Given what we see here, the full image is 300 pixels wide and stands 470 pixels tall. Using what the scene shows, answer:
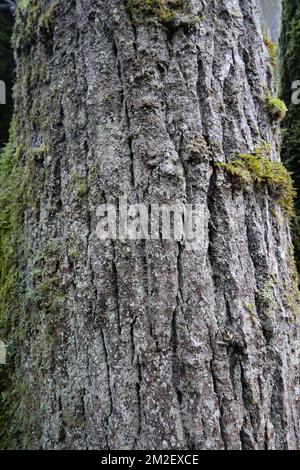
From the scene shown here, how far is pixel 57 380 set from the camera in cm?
165

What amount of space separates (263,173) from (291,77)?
1702mm

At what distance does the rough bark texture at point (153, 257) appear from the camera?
1.50m

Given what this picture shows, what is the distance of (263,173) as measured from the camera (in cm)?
180

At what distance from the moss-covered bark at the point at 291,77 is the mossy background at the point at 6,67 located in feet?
6.99

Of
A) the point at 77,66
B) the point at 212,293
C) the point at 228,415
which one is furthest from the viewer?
the point at 77,66

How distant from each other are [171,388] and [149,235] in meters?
0.55

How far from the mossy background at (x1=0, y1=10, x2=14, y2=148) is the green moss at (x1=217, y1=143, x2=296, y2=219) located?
219cm

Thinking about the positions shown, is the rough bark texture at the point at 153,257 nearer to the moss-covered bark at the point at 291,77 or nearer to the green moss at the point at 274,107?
the green moss at the point at 274,107

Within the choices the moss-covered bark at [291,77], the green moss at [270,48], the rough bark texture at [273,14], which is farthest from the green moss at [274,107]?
the rough bark texture at [273,14]

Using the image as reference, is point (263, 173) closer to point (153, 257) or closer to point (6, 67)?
point (153, 257)

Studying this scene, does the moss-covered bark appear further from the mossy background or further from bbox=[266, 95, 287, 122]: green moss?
the mossy background

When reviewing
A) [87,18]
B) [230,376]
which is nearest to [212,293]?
[230,376]

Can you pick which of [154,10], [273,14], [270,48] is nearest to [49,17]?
[154,10]

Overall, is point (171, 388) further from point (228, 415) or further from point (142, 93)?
point (142, 93)
